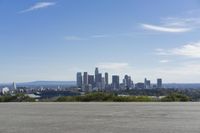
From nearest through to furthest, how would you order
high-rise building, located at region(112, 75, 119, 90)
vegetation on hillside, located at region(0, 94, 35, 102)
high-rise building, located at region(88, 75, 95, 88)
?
vegetation on hillside, located at region(0, 94, 35, 102) → high-rise building, located at region(112, 75, 119, 90) → high-rise building, located at region(88, 75, 95, 88)

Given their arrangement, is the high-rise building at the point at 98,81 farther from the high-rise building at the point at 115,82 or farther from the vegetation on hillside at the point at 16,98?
the vegetation on hillside at the point at 16,98

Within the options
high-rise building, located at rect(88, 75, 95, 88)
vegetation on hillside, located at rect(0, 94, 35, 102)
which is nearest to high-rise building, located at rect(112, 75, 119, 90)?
high-rise building, located at rect(88, 75, 95, 88)

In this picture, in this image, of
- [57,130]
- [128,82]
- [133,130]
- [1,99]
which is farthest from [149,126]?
[128,82]

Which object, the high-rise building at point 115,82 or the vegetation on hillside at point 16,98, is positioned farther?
the high-rise building at point 115,82

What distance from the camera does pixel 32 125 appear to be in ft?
57.5

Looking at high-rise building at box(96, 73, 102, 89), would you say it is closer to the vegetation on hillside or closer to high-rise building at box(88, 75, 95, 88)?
high-rise building at box(88, 75, 95, 88)

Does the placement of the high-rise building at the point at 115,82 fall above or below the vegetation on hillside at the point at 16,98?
above

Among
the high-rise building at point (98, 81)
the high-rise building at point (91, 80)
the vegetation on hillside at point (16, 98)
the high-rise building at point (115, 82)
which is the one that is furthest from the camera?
the high-rise building at point (91, 80)

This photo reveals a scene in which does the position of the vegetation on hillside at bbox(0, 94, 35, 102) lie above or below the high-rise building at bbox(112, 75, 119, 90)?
below

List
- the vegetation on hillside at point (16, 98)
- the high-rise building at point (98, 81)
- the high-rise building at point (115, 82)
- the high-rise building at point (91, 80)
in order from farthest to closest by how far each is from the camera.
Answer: the high-rise building at point (91, 80) < the high-rise building at point (98, 81) < the high-rise building at point (115, 82) < the vegetation on hillside at point (16, 98)

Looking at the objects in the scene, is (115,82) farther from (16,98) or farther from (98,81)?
(16,98)

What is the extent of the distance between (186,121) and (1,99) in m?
25.4

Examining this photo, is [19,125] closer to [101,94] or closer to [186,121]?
[186,121]

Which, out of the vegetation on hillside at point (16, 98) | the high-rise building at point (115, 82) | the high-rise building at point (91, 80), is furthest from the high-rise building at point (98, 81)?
the vegetation on hillside at point (16, 98)
